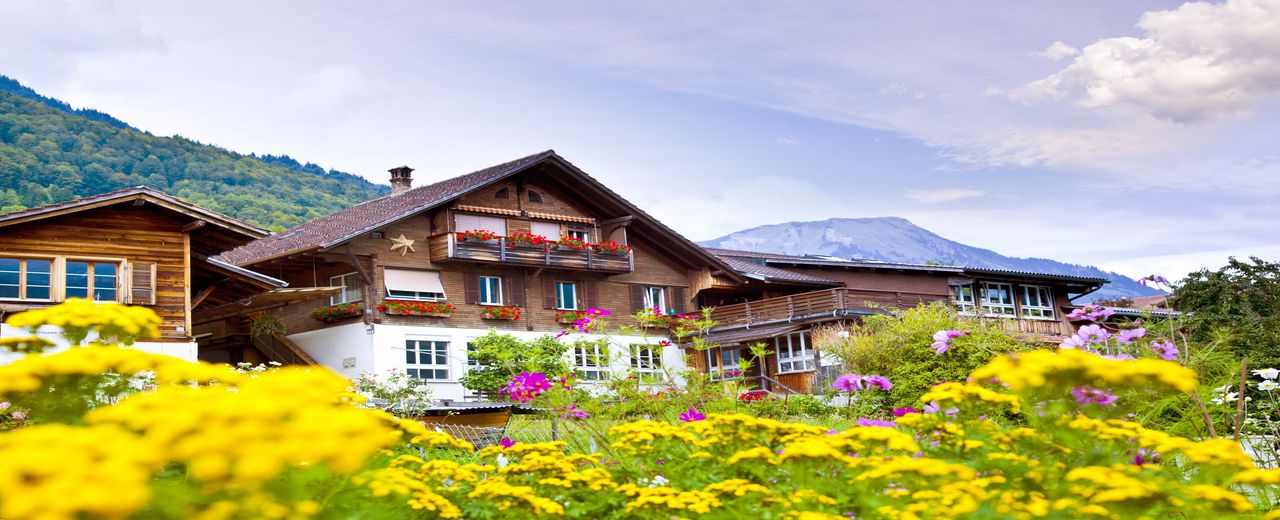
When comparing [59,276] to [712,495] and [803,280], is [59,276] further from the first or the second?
[803,280]

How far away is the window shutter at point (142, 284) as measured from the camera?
22.7 meters

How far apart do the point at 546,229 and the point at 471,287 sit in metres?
3.54

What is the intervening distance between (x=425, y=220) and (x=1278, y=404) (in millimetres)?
25906

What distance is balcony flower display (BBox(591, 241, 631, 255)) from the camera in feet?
119

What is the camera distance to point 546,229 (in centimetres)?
3656

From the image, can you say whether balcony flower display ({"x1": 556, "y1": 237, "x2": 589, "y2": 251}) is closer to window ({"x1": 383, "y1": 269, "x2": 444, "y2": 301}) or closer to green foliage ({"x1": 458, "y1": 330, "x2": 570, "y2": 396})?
window ({"x1": 383, "y1": 269, "x2": 444, "y2": 301})

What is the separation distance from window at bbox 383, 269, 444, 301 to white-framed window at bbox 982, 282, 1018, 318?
22.6m

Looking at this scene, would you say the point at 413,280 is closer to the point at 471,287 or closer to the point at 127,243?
the point at 471,287

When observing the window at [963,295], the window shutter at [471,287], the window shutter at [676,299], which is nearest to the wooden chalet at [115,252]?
the window shutter at [471,287]

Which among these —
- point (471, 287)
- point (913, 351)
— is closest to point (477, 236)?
point (471, 287)

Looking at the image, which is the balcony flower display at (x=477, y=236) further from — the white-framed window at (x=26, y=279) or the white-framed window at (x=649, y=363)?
the white-framed window at (x=649, y=363)

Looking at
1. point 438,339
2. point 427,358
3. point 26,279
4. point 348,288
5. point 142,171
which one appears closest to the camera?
point 26,279

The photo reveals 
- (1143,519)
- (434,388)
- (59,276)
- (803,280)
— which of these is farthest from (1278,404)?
(803,280)

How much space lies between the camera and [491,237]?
33.7 m
